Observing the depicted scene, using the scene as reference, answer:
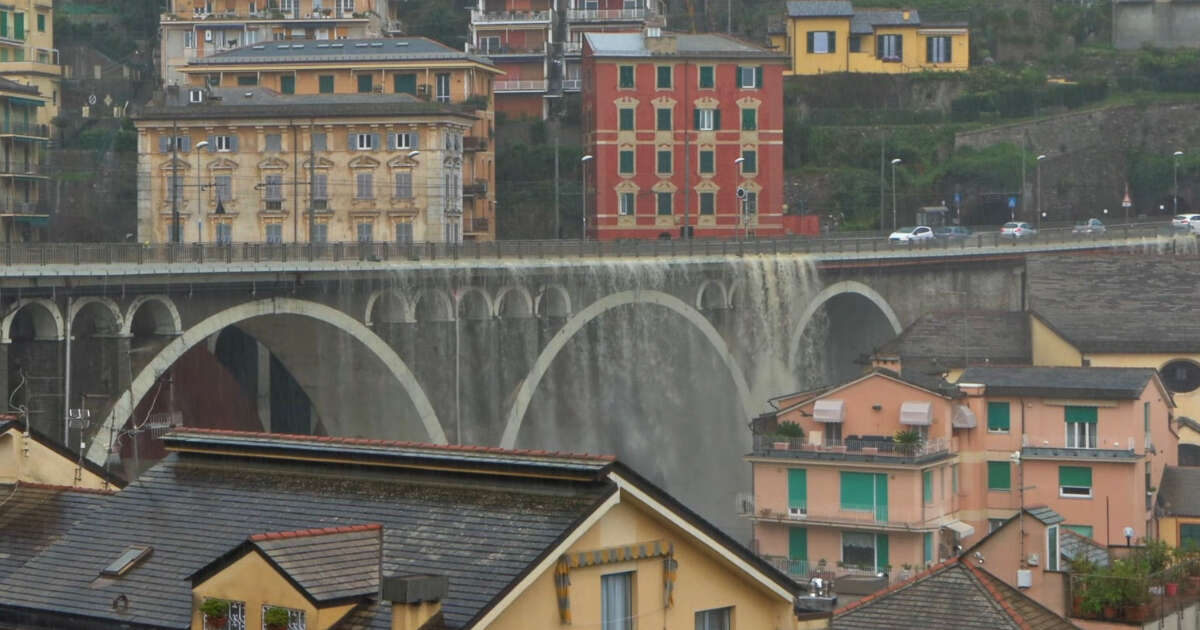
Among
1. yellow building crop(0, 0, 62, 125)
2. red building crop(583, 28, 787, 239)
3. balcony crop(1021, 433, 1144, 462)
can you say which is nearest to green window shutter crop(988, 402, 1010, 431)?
balcony crop(1021, 433, 1144, 462)

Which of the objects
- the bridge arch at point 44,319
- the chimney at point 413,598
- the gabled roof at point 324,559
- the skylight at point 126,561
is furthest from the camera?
the bridge arch at point 44,319

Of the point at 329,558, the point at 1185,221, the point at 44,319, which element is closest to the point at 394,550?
the point at 329,558

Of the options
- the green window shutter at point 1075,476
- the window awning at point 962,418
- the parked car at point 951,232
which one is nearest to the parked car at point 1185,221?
the parked car at point 951,232

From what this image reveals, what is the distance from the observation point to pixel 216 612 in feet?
56.9

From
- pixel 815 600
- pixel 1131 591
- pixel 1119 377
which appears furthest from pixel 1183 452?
pixel 815 600

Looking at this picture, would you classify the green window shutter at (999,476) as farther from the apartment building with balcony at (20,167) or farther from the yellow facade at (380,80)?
the apartment building with balcony at (20,167)

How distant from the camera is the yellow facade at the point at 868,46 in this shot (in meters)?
119

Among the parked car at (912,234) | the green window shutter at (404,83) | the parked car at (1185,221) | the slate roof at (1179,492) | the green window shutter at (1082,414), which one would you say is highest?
the green window shutter at (404,83)

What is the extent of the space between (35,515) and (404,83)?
75631 millimetres

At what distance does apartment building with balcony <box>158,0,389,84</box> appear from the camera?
109000 mm

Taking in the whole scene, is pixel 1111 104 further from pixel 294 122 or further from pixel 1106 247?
pixel 294 122

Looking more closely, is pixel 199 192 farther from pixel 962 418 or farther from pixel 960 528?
pixel 960 528

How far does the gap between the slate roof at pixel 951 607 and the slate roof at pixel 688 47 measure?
7335 centimetres

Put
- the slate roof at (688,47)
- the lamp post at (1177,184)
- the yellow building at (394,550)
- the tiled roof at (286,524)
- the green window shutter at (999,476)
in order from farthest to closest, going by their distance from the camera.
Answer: the lamp post at (1177,184)
the slate roof at (688,47)
the green window shutter at (999,476)
the tiled roof at (286,524)
the yellow building at (394,550)
